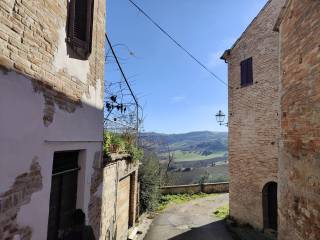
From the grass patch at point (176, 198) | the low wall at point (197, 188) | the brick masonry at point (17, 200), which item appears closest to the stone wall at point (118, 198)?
the brick masonry at point (17, 200)

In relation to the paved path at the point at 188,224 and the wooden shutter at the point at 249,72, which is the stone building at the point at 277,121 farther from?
the paved path at the point at 188,224

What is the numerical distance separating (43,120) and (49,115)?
0.18 m

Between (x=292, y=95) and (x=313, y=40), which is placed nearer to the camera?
(x=313, y=40)

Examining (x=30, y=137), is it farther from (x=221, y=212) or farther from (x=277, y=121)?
(x=221, y=212)

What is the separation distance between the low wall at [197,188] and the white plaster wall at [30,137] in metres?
16.6

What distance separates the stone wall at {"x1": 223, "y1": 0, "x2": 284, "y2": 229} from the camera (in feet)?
39.9

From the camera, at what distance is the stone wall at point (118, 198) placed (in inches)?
291

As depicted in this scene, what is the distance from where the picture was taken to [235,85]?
14.5 meters

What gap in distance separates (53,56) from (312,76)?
409cm

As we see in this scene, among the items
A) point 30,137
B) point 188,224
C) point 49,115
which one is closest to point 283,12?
point 49,115

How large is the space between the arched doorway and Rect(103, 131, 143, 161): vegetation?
5.60 meters

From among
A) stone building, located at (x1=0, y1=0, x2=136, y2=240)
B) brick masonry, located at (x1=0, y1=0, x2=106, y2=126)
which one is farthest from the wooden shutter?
brick masonry, located at (x1=0, y1=0, x2=106, y2=126)

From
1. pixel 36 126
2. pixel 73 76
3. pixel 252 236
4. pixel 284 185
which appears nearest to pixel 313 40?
pixel 284 185

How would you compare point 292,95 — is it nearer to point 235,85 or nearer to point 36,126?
point 36,126
